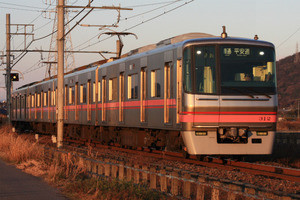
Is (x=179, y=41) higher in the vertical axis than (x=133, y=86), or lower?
higher

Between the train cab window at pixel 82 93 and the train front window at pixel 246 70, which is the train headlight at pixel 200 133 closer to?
the train front window at pixel 246 70

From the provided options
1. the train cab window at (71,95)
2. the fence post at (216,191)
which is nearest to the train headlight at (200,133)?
the fence post at (216,191)

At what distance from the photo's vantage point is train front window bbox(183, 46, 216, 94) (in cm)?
1422

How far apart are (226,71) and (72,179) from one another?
5.01m

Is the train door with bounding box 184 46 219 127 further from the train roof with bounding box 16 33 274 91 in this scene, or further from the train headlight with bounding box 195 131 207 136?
the train roof with bounding box 16 33 274 91

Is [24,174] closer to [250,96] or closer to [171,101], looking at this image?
[171,101]

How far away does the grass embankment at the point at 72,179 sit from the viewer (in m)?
9.62

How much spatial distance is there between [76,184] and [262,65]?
6180 millimetres

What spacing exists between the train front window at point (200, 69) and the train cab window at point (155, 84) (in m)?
2.20

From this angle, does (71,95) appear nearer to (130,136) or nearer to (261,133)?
(130,136)

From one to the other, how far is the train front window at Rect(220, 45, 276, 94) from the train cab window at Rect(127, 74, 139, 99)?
459 cm

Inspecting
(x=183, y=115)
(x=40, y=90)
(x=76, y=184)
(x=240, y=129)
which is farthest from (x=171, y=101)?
(x=40, y=90)

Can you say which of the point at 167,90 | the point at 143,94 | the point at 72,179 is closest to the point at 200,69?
the point at 167,90

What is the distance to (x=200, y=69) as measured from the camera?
14.3 meters
